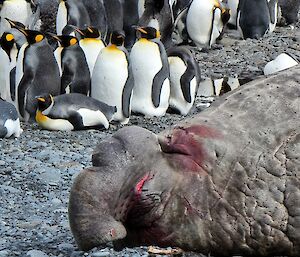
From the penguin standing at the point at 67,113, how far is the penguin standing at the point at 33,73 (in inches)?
24.7

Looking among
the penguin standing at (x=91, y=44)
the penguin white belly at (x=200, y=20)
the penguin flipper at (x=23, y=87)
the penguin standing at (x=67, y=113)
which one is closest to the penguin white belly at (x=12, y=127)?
the penguin standing at (x=67, y=113)

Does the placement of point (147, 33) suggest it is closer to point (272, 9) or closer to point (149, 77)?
point (149, 77)

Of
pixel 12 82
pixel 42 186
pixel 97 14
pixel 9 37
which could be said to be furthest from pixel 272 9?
pixel 42 186

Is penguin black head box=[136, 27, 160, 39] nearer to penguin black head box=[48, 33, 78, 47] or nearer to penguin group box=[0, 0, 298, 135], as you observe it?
penguin group box=[0, 0, 298, 135]

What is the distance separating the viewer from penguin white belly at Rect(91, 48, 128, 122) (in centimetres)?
995

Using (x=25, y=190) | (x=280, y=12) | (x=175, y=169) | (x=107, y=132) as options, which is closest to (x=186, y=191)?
(x=175, y=169)

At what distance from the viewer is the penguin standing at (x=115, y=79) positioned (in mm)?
9945

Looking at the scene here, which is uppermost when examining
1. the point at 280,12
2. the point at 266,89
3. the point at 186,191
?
the point at 266,89

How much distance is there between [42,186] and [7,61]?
468 centimetres

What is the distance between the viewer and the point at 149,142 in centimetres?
391

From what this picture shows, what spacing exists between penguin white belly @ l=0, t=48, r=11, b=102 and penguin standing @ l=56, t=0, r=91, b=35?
9.69 ft

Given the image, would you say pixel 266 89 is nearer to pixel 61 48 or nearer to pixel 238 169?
pixel 238 169

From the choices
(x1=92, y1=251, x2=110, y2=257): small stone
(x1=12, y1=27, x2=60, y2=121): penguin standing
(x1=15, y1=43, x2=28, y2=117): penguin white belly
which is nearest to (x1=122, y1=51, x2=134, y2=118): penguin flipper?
(x1=12, y1=27, x2=60, y2=121): penguin standing

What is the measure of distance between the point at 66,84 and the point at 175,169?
681 cm
